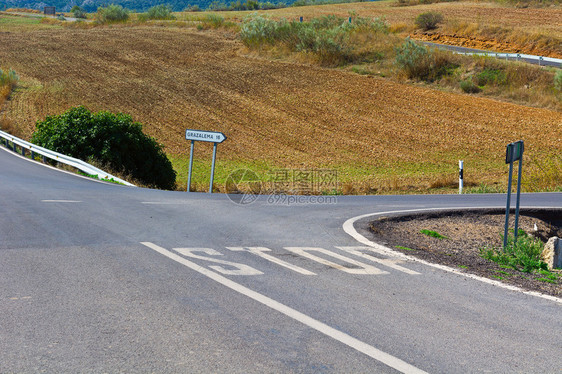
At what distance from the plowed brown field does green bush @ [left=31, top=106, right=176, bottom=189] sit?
282 inches

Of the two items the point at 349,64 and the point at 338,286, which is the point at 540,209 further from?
the point at 349,64

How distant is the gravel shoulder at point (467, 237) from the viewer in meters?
7.30

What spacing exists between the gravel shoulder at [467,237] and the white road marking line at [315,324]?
277 cm

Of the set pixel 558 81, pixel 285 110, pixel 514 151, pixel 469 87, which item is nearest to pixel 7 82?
pixel 285 110

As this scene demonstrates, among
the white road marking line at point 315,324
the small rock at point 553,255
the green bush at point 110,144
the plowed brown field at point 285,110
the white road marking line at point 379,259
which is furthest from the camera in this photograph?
the plowed brown field at point 285,110

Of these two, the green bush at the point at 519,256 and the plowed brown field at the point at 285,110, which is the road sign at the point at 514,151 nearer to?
the green bush at the point at 519,256

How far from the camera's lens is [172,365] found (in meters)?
4.33

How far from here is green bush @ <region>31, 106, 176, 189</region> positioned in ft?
64.3

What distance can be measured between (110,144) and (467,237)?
12941mm

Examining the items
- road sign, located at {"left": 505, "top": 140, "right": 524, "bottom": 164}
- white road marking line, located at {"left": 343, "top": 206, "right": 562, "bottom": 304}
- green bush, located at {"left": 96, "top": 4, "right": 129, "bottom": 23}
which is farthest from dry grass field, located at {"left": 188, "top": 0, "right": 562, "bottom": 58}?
white road marking line, located at {"left": 343, "top": 206, "right": 562, "bottom": 304}

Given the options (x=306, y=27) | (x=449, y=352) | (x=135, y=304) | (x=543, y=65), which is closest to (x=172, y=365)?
(x=135, y=304)

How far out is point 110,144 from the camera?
1955 cm

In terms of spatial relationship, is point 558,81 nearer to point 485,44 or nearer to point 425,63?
point 425,63

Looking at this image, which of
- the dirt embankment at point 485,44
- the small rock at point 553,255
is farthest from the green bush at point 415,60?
the small rock at point 553,255
